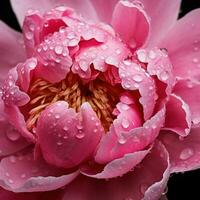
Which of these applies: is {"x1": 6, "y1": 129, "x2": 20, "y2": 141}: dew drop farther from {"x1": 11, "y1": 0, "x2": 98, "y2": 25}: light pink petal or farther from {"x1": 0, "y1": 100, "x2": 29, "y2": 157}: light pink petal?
{"x1": 11, "y1": 0, "x2": 98, "y2": 25}: light pink petal

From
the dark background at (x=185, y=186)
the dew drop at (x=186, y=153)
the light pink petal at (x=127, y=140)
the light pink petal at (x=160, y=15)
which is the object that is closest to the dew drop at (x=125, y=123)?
the light pink petal at (x=127, y=140)

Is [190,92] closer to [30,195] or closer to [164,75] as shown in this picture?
[164,75]

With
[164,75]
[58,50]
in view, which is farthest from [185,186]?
[58,50]

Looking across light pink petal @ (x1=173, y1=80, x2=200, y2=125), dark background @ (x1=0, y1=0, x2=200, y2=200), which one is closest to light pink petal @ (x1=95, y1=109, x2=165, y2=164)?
light pink petal @ (x1=173, y1=80, x2=200, y2=125)

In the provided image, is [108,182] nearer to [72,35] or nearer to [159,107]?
[159,107]

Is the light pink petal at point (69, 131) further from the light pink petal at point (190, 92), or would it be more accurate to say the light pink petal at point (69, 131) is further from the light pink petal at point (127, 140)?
the light pink petal at point (190, 92)

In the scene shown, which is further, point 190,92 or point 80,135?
point 190,92
